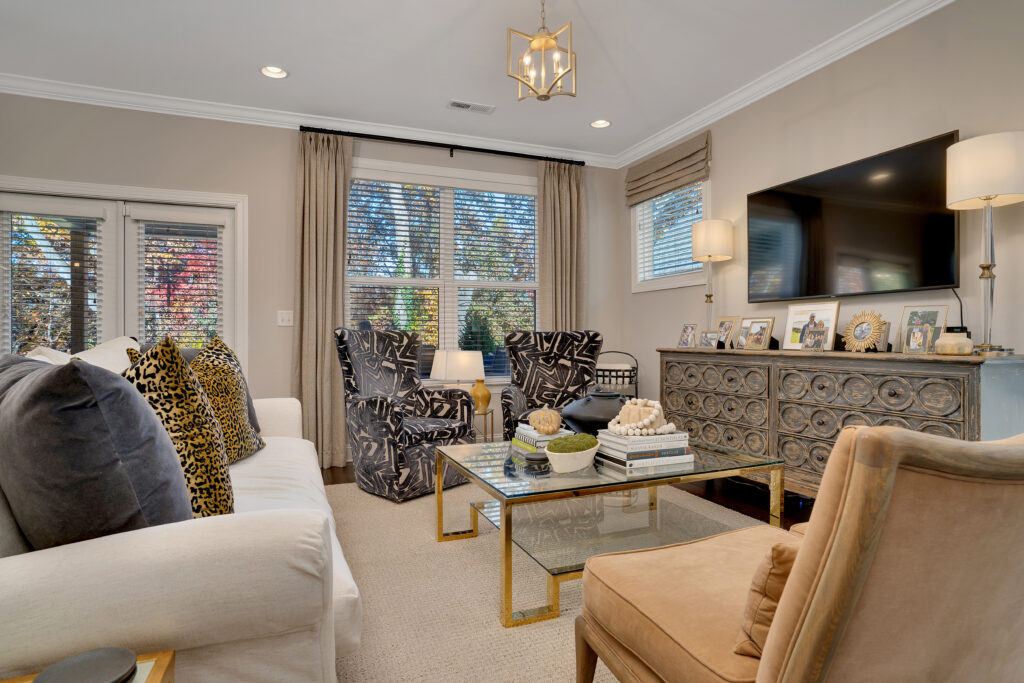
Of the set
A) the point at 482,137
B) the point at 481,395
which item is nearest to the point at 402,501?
the point at 481,395

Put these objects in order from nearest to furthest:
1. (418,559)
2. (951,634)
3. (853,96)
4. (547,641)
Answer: (951,634), (547,641), (418,559), (853,96)

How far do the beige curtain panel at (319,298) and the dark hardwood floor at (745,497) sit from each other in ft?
1.57

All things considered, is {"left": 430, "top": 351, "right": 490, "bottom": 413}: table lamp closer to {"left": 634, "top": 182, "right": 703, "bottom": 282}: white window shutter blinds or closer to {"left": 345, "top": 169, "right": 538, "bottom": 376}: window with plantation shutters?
{"left": 345, "top": 169, "right": 538, "bottom": 376}: window with plantation shutters

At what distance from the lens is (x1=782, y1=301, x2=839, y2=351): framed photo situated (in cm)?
300

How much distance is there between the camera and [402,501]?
3076mm

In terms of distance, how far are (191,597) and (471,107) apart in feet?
12.5

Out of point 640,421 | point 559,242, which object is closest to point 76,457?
point 640,421

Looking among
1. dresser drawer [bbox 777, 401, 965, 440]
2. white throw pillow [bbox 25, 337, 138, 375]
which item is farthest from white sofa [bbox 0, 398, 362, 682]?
dresser drawer [bbox 777, 401, 965, 440]

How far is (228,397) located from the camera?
6.73 ft

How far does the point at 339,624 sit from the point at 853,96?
3.61m

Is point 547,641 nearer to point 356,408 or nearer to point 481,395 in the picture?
point 356,408

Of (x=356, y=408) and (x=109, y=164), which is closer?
(x=356, y=408)

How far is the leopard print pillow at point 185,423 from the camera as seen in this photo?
4.02 feet

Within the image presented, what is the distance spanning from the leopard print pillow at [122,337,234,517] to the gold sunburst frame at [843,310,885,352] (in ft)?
9.44
